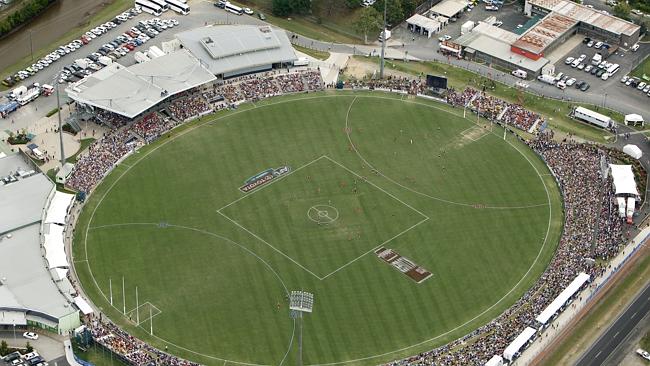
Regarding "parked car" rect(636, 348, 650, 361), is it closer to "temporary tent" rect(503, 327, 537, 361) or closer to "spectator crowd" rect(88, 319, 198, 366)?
"temporary tent" rect(503, 327, 537, 361)

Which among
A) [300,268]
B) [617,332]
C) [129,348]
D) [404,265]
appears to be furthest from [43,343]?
[617,332]

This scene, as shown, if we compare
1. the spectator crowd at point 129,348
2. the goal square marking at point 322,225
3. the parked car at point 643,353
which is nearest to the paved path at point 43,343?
the spectator crowd at point 129,348

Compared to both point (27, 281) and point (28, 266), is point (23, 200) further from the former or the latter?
point (27, 281)

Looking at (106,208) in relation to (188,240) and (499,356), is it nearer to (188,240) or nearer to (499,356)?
(188,240)

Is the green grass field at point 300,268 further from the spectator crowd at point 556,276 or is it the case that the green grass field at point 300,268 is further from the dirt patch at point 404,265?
the spectator crowd at point 556,276

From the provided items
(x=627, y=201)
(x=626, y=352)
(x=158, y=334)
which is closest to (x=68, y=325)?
(x=158, y=334)

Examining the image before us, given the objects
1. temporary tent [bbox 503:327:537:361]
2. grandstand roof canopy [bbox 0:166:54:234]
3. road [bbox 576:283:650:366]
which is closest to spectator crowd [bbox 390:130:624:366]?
temporary tent [bbox 503:327:537:361]
